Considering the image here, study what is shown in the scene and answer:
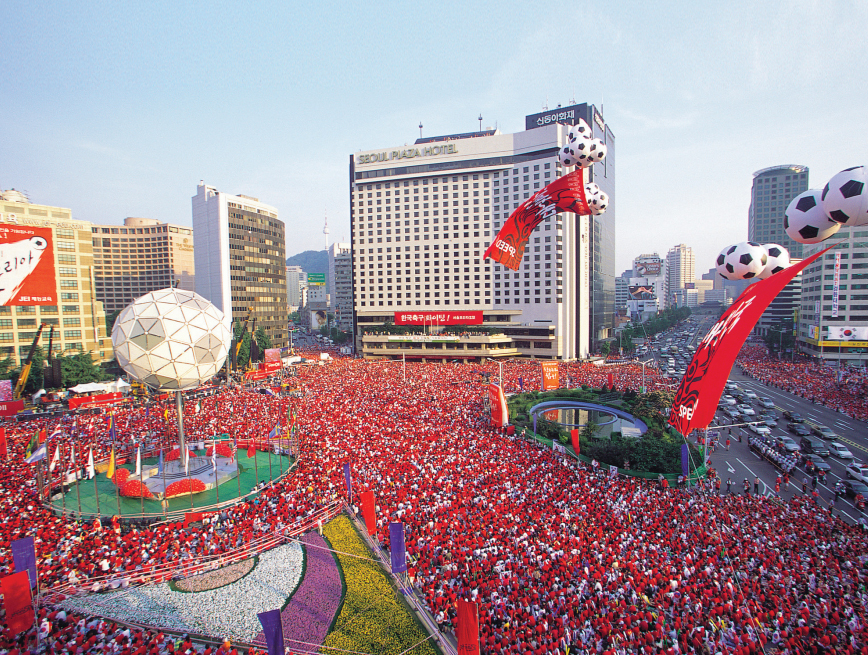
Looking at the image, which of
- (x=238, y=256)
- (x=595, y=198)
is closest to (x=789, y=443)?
(x=595, y=198)

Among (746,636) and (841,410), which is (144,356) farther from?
(841,410)

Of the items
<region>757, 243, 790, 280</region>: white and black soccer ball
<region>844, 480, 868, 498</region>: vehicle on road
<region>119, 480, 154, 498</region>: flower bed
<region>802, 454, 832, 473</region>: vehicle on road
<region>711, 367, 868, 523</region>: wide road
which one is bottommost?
<region>711, 367, 868, 523</region>: wide road

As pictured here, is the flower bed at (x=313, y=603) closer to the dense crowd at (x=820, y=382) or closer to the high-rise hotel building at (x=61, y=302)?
the dense crowd at (x=820, y=382)

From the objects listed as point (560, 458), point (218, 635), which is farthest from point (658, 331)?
point (218, 635)

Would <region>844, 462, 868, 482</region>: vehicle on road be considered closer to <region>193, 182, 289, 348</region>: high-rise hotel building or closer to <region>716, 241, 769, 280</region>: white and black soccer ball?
<region>716, 241, 769, 280</region>: white and black soccer ball

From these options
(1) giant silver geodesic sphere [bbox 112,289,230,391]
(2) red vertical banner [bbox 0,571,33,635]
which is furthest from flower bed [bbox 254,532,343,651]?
(1) giant silver geodesic sphere [bbox 112,289,230,391]

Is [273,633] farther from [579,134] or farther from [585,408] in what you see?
[585,408]
